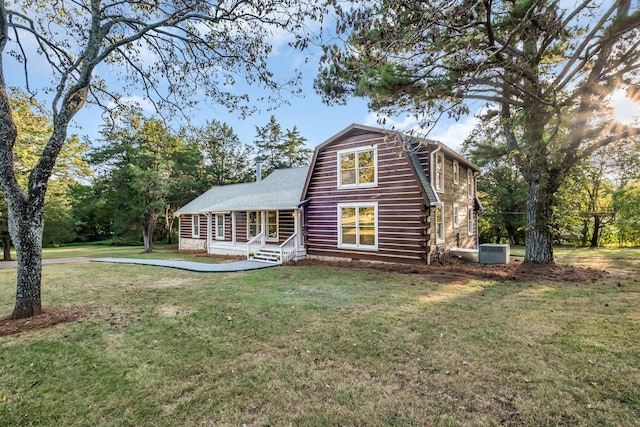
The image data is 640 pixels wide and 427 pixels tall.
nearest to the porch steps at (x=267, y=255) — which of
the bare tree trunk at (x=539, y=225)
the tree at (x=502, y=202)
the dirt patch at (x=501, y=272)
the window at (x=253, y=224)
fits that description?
the window at (x=253, y=224)

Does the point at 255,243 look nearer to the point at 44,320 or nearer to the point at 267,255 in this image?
the point at 267,255

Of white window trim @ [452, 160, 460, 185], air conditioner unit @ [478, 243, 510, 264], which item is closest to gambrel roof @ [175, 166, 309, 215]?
white window trim @ [452, 160, 460, 185]

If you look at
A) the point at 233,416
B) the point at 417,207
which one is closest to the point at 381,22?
the point at 233,416

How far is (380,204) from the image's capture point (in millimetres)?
11656

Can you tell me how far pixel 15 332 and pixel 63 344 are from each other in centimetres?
120

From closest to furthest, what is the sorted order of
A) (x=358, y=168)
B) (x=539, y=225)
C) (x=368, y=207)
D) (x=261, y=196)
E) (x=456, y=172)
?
(x=539, y=225)
(x=368, y=207)
(x=358, y=168)
(x=456, y=172)
(x=261, y=196)

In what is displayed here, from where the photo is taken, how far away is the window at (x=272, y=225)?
50.9 feet

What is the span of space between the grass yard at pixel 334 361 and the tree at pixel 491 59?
3936 mm

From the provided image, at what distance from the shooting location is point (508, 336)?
170 inches

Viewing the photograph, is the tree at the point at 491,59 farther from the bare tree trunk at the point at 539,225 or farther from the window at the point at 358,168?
the window at the point at 358,168

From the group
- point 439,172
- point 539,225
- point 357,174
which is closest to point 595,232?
point 539,225

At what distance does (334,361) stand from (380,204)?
855 cm

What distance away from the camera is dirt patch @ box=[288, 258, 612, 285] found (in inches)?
329

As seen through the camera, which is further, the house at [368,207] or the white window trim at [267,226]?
the white window trim at [267,226]
